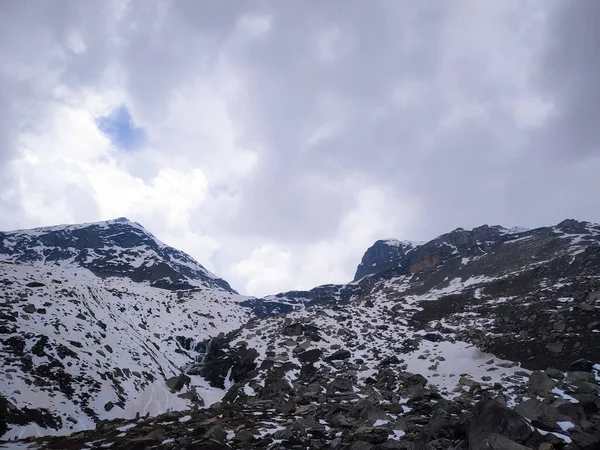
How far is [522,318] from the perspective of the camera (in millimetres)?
39156

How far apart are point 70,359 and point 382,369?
29.8 metres

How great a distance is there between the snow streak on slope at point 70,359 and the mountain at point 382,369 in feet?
0.83

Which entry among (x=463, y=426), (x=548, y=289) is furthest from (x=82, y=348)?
(x=548, y=289)

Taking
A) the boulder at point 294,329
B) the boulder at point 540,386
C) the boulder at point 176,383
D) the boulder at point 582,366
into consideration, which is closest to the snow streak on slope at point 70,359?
the boulder at point 176,383

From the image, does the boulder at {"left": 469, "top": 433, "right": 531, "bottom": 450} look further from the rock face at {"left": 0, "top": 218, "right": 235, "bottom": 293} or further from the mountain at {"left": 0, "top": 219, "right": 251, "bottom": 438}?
the rock face at {"left": 0, "top": 218, "right": 235, "bottom": 293}

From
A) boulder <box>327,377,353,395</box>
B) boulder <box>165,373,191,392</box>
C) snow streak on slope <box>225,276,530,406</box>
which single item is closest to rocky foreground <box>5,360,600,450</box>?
boulder <box>327,377,353,395</box>

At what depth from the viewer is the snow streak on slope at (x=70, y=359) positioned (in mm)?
23547

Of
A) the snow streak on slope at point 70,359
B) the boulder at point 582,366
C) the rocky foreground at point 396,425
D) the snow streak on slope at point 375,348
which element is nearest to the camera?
the rocky foreground at point 396,425

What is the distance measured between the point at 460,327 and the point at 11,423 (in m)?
46.7

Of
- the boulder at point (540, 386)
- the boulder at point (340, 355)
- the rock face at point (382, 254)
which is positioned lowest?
the boulder at point (540, 386)

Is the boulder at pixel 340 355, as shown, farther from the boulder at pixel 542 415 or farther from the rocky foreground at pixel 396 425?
the boulder at pixel 542 415

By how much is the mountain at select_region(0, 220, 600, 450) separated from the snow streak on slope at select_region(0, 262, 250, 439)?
25 centimetres

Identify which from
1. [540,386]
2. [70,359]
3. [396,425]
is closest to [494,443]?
Result: [396,425]

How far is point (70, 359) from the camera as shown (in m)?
28.9
